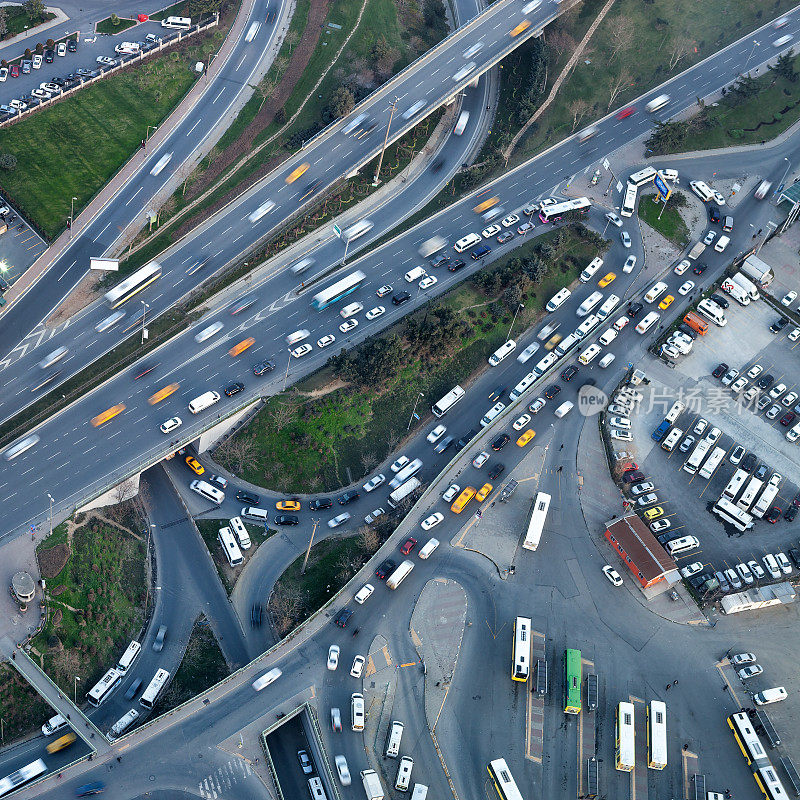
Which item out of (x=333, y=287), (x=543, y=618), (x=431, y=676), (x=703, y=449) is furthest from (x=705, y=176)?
(x=431, y=676)

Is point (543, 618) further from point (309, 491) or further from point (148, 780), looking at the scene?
point (148, 780)

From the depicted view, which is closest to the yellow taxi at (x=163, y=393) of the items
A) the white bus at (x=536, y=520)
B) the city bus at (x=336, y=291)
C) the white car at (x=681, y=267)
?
the city bus at (x=336, y=291)

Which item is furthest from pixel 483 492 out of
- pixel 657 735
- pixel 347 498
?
pixel 657 735

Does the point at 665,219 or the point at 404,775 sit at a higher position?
the point at 665,219

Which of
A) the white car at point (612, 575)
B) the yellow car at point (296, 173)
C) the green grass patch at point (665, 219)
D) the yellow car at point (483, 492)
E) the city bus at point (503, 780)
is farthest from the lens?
the green grass patch at point (665, 219)

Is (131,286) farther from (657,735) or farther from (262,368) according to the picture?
(657,735)

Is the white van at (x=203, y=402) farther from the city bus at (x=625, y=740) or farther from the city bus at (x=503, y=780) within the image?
the city bus at (x=625, y=740)
